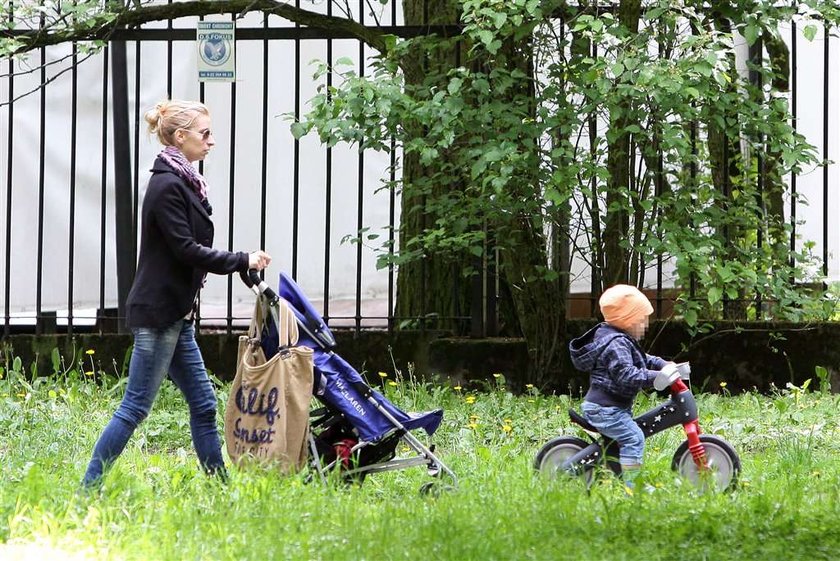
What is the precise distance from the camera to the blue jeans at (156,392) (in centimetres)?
469

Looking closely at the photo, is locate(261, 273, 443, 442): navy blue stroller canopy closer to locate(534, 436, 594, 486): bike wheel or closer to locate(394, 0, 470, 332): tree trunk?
locate(534, 436, 594, 486): bike wheel

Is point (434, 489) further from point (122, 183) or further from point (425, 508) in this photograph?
point (122, 183)

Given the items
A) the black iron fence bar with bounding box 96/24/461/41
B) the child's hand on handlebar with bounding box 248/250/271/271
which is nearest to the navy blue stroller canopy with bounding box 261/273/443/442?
the child's hand on handlebar with bounding box 248/250/271/271

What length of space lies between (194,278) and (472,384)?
125 inches

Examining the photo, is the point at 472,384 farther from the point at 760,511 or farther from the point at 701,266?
the point at 760,511

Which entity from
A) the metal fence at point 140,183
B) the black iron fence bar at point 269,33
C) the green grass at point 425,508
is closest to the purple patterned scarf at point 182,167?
the green grass at point 425,508

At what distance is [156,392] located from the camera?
4.84m

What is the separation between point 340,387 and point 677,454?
4.68 ft

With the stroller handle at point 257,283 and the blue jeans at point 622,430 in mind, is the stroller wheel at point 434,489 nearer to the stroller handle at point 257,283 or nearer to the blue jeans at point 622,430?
the blue jeans at point 622,430

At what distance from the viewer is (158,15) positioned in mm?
7613

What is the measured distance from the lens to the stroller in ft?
15.8

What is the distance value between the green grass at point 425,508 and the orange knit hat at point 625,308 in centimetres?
64

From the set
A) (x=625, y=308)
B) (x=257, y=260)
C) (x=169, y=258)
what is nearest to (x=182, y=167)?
(x=169, y=258)

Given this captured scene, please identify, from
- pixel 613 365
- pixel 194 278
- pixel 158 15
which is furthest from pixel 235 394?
pixel 158 15
